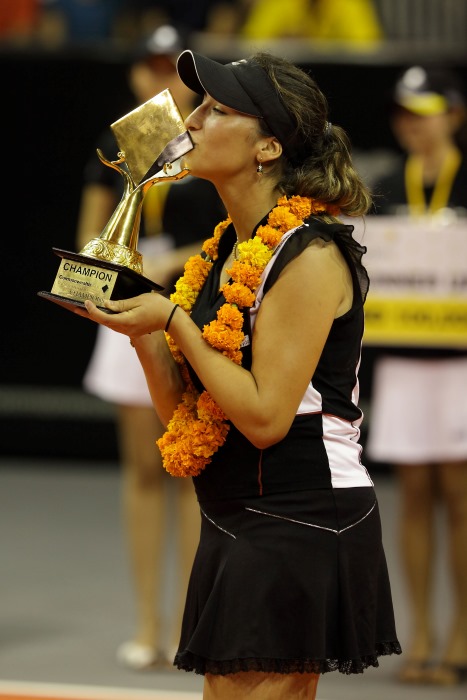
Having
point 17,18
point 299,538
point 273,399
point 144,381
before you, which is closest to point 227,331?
point 273,399

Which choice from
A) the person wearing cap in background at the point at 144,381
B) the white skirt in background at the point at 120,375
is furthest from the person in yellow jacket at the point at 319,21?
the white skirt in background at the point at 120,375

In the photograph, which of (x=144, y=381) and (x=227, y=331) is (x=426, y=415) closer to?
(x=144, y=381)

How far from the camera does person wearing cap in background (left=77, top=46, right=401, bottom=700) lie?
8.00ft

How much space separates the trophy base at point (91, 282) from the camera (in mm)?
2426

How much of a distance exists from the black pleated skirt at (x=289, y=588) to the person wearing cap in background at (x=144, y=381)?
202 cm

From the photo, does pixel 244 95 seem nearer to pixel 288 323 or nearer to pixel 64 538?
pixel 288 323

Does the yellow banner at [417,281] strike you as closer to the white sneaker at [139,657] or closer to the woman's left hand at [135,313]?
the white sneaker at [139,657]

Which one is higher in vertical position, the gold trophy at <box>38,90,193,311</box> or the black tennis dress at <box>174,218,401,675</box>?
the gold trophy at <box>38,90,193,311</box>

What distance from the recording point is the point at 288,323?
2.43 m

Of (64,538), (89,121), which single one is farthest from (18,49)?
(64,538)

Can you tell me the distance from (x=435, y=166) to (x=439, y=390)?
2.66 ft

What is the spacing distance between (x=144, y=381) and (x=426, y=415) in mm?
1024

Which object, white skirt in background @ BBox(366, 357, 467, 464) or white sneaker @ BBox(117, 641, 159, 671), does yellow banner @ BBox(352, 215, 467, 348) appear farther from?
white sneaker @ BBox(117, 641, 159, 671)

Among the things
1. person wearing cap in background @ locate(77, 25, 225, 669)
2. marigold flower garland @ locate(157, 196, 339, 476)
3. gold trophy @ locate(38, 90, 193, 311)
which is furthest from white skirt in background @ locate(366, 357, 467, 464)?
gold trophy @ locate(38, 90, 193, 311)
